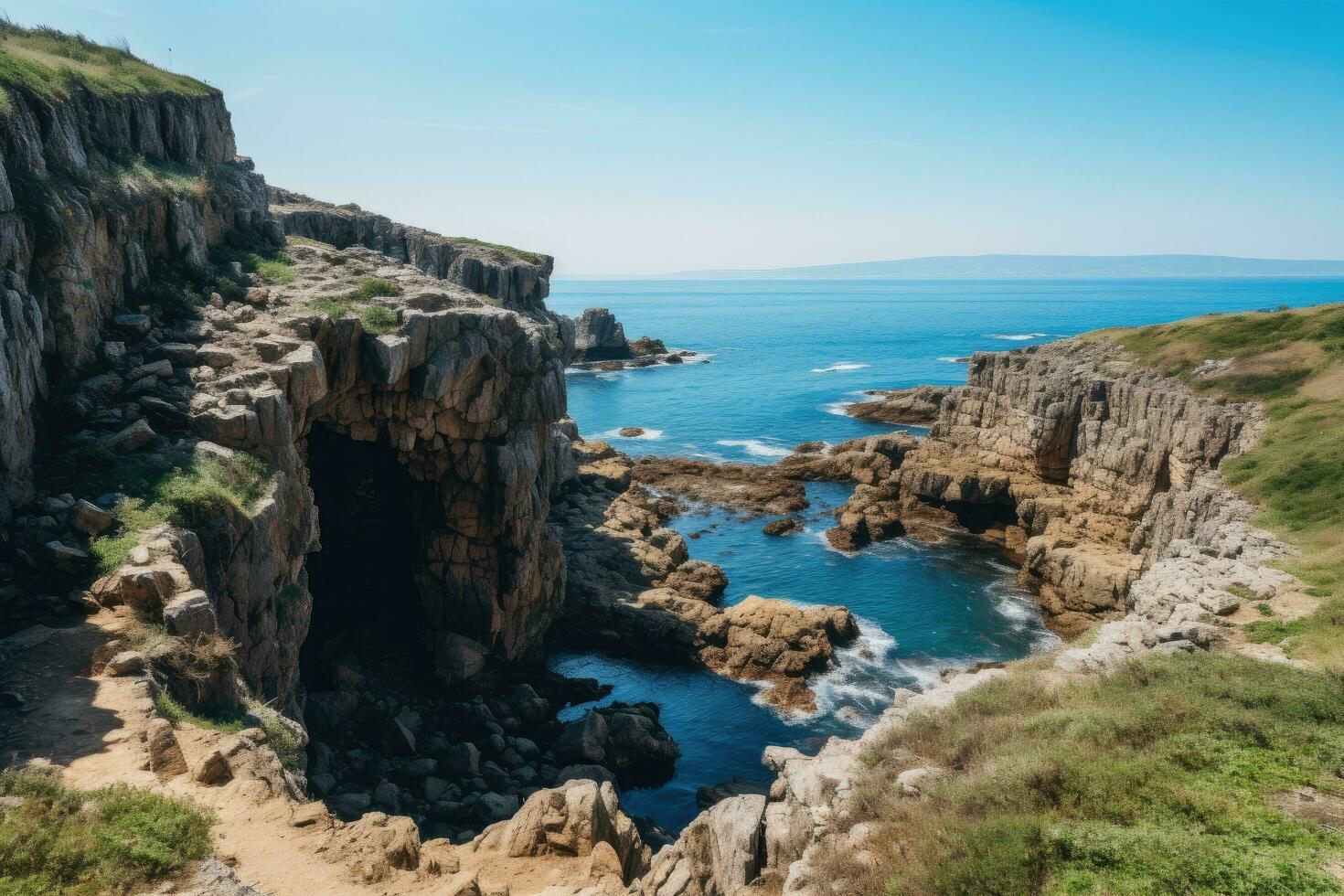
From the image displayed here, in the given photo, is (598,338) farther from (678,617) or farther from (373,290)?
(373,290)

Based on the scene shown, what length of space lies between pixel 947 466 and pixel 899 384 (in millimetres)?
→ 60033

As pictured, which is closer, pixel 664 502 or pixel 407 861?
pixel 407 861

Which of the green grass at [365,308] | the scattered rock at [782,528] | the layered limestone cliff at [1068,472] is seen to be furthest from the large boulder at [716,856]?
the scattered rock at [782,528]

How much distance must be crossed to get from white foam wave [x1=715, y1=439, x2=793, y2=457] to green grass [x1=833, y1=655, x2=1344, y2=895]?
207ft

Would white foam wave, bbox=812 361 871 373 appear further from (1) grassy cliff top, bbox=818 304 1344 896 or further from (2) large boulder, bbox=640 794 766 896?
(2) large boulder, bbox=640 794 766 896

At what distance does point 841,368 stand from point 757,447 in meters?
63.0

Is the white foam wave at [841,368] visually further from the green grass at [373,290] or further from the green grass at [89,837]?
the green grass at [89,837]

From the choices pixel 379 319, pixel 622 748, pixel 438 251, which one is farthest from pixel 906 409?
pixel 379 319

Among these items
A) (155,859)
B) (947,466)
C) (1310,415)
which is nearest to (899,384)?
(947,466)

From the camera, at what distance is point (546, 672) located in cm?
3862

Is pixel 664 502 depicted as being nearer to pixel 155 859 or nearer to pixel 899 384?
pixel 155 859

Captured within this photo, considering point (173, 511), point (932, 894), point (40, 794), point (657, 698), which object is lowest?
point (657, 698)

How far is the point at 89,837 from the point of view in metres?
10.3

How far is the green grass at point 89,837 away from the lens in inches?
378
